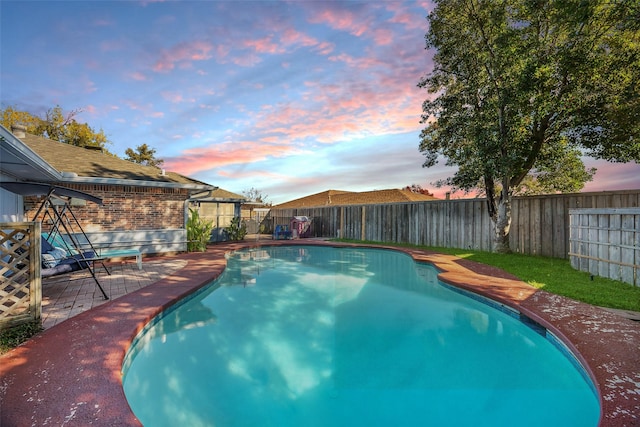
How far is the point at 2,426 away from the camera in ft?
6.55

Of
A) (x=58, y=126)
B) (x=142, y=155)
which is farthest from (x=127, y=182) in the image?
(x=142, y=155)

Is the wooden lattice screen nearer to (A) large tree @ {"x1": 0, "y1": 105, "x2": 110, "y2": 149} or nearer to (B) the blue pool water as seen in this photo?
(B) the blue pool water

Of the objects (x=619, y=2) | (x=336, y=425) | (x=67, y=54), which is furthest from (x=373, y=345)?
(x=67, y=54)

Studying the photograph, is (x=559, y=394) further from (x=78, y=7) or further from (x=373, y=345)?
(x=78, y=7)

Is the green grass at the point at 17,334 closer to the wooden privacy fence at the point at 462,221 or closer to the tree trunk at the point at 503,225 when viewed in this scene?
the tree trunk at the point at 503,225

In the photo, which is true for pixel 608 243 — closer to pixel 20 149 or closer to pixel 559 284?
pixel 559 284

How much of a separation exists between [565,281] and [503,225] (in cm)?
434

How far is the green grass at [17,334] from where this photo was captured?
3.24 metres

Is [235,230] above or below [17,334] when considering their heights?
above

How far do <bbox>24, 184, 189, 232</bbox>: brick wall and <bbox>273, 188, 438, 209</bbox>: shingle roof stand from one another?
41.9ft

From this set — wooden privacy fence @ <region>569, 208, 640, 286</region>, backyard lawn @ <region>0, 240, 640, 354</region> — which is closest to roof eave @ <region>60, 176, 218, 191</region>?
backyard lawn @ <region>0, 240, 640, 354</region>

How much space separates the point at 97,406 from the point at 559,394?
4.19 m

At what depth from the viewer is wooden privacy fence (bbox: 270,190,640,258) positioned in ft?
29.6

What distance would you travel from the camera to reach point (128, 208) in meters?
9.84
